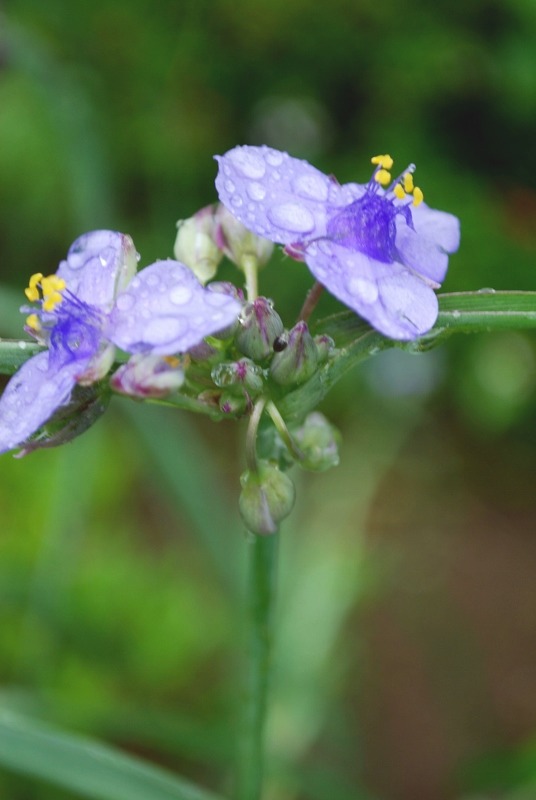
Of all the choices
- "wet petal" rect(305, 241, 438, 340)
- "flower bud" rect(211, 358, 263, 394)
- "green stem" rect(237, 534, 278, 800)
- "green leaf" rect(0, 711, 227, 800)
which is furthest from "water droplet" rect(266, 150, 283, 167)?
"green leaf" rect(0, 711, 227, 800)

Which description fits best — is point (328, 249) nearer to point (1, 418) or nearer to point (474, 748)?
point (1, 418)

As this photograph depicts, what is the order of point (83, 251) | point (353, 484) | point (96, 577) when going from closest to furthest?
point (83, 251), point (96, 577), point (353, 484)

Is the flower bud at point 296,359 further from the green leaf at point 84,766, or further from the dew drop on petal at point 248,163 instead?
the green leaf at point 84,766

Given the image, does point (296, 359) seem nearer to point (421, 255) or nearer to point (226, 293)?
point (226, 293)

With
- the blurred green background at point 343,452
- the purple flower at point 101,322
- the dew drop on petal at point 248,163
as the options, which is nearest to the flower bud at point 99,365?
the purple flower at point 101,322

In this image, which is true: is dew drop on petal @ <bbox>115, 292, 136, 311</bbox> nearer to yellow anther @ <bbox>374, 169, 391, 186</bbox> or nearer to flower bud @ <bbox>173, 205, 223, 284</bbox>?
flower bud @ <bbox>173, 205, 223, 284</bbox>

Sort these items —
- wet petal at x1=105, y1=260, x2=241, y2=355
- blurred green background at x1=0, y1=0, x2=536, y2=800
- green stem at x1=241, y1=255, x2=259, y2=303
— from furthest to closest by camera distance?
blurred green background at x1=0, y1=0, x2=536, y2=800 < green stem at x1=241, y1=255, x2=259, y2=303 < wet petal at x1=105, y1=260, x2=241, y2=355

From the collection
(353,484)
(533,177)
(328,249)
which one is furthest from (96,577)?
(533,177)
